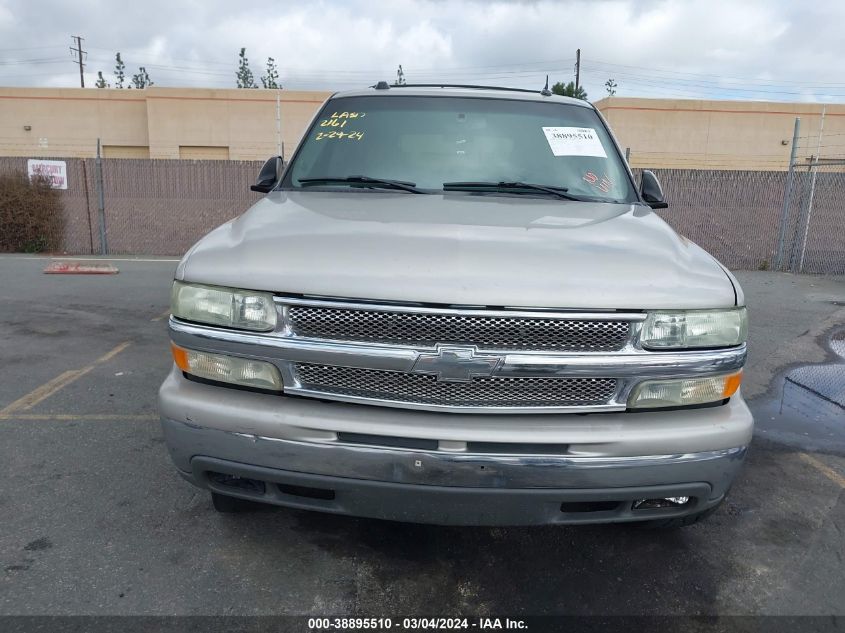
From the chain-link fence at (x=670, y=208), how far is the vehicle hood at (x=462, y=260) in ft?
37.6

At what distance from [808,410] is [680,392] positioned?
3.06 meters

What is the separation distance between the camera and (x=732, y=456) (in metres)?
2.27

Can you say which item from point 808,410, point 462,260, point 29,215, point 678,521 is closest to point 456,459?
point 462,260

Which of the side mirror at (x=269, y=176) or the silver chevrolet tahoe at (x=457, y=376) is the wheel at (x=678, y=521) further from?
the side mirror at (x=269, y=176)

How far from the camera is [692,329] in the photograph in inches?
88.0

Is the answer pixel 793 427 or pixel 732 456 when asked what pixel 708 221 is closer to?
pixel 793 427

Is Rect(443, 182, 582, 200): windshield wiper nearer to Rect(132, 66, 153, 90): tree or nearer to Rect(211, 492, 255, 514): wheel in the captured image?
Rect(211, 492, 255, 514): wheel

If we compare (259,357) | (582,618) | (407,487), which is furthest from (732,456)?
(259,357)

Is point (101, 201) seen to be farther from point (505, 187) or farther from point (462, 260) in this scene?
point (462, 260)

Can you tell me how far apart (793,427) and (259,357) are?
3.75 m

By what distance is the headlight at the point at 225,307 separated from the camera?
2.22 meters

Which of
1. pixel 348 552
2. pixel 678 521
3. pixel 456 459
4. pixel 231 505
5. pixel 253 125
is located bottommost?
pixel 348 552

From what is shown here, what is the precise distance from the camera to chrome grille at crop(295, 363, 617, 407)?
2.21m

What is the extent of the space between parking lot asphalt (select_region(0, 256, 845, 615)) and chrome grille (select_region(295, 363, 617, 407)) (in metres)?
0.83
